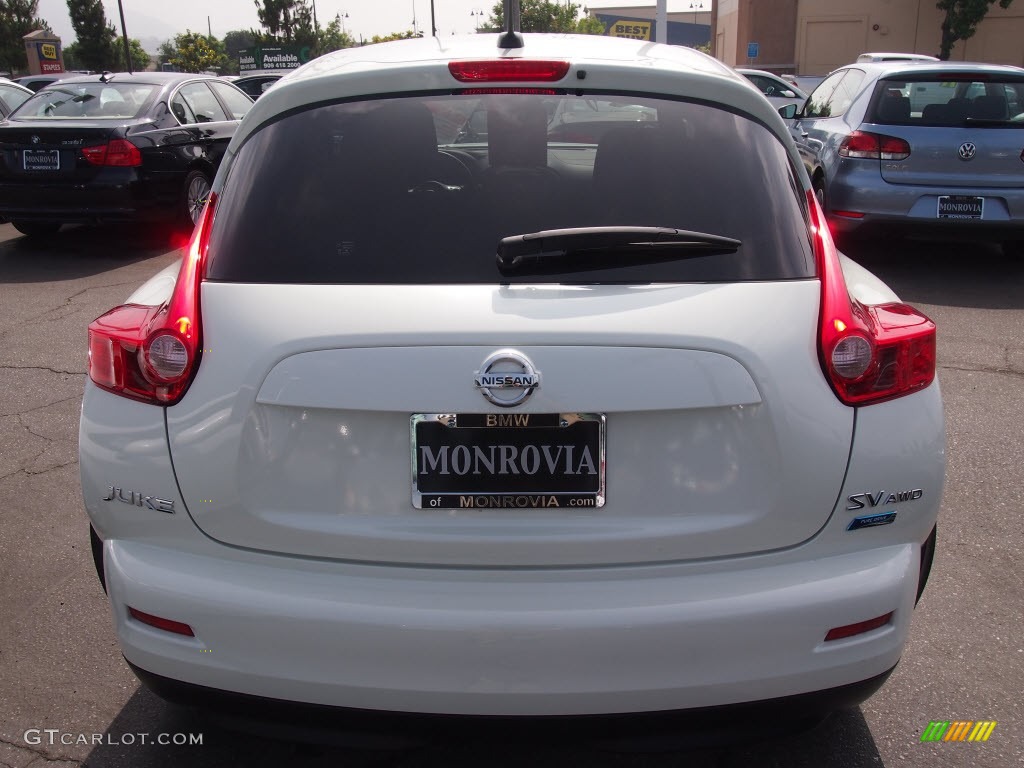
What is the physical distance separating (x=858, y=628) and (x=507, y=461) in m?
0.81

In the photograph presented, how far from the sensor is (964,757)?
2.46m

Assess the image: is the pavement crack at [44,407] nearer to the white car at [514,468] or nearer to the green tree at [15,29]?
the white car at [514,468]

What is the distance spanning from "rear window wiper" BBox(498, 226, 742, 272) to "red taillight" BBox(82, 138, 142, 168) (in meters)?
8.03

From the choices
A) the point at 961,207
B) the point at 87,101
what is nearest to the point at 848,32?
the point at 961,207

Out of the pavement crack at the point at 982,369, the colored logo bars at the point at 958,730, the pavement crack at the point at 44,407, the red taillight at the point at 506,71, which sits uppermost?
the red taillight at the point at 506,71

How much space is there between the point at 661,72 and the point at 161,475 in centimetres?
147

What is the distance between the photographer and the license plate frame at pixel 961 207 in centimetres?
759

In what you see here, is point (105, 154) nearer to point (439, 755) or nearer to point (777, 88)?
point (439, 755)

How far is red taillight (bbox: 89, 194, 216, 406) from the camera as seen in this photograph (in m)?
2.01

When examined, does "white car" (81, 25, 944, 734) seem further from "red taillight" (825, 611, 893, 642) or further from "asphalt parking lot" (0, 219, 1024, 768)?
"asphalt parking lot" (0, 219, 1024, 768)

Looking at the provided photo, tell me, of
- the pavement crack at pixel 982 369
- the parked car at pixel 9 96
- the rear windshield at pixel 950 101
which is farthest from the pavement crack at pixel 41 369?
the parked car at pixel 9 96

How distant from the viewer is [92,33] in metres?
67.4

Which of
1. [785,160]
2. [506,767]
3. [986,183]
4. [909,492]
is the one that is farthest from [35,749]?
[986,183]

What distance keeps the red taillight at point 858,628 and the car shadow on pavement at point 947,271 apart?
583 centimetres
